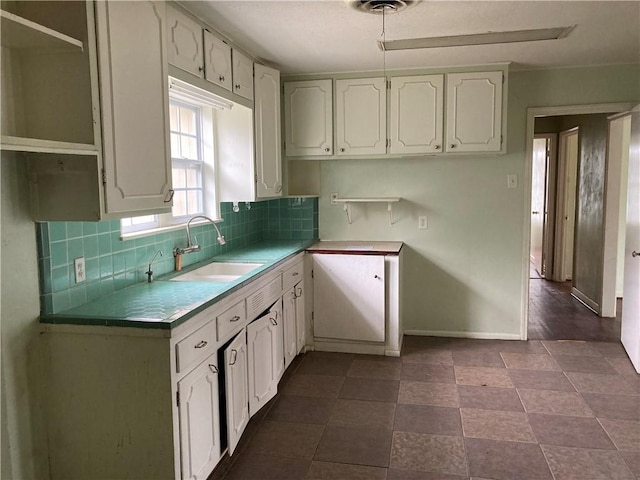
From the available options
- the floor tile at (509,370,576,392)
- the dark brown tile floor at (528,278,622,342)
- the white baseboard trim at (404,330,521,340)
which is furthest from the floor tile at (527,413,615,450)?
the dark brown tile floor at (528,278,622,342)

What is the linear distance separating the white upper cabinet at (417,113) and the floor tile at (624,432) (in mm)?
2216

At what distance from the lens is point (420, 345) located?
165 inches

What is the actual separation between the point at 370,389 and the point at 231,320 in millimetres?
1314

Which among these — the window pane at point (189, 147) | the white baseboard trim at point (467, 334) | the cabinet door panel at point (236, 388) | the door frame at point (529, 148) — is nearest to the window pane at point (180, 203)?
the window pane at point (189, 147)

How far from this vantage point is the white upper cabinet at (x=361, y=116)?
158 inches

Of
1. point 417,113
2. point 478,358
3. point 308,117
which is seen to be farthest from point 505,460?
point 308,117

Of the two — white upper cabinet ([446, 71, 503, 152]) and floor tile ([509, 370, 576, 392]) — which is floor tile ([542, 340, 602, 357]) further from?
white upper cabinet ([446, 71, 503, 152])

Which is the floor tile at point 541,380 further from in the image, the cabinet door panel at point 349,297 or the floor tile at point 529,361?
the cabinet door panel at point 349,297

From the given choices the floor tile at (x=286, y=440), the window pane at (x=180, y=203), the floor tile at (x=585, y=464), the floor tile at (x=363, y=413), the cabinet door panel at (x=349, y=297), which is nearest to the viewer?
the floor tile at (x=585, y=464)

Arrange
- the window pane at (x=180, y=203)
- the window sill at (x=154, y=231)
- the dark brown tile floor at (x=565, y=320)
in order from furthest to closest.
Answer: the dark brown tile floor at (x=565, y=320) → the window pane at (x=180, y=203) → the window sill at (x=154, y=231)

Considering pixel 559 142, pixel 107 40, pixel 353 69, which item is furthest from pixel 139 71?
pixel 559 142

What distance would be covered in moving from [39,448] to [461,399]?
2.36 m

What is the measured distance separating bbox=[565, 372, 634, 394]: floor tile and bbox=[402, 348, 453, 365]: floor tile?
2.79 feet

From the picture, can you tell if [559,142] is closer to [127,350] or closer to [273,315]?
[273,315]
